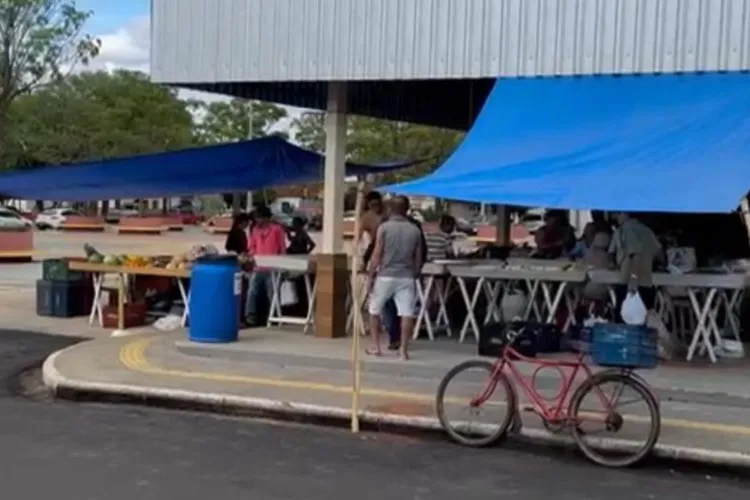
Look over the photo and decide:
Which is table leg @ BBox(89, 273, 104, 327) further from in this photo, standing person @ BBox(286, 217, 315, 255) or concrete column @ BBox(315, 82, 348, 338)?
concrete column @ BBox(315, 82, 348, 338)

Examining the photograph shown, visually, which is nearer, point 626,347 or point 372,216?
point 626,347

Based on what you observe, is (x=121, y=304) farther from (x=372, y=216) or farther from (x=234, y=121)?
(x=234, y=121)

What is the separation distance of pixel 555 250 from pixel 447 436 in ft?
23.6

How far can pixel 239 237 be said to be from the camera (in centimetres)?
1831

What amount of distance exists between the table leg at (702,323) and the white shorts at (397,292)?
3.06 m

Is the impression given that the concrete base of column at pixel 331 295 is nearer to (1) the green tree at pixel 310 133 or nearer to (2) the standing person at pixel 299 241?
(2) the standing person at pixel 299 241

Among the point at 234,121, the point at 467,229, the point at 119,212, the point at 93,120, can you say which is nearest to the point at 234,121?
the point at 234,121

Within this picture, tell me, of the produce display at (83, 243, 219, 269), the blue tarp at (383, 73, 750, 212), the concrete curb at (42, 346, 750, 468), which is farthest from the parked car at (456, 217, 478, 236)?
the concrete curb at (42, 346, 750, 468)

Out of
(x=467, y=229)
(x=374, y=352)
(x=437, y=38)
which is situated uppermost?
(x=437, y=38)

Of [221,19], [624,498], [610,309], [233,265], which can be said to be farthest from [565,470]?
[221,19]

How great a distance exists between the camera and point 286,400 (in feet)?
36.2

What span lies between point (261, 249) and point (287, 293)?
4.40ft

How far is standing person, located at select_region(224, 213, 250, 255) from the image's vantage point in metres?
18.3

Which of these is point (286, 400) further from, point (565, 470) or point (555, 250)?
point (555, 250)
